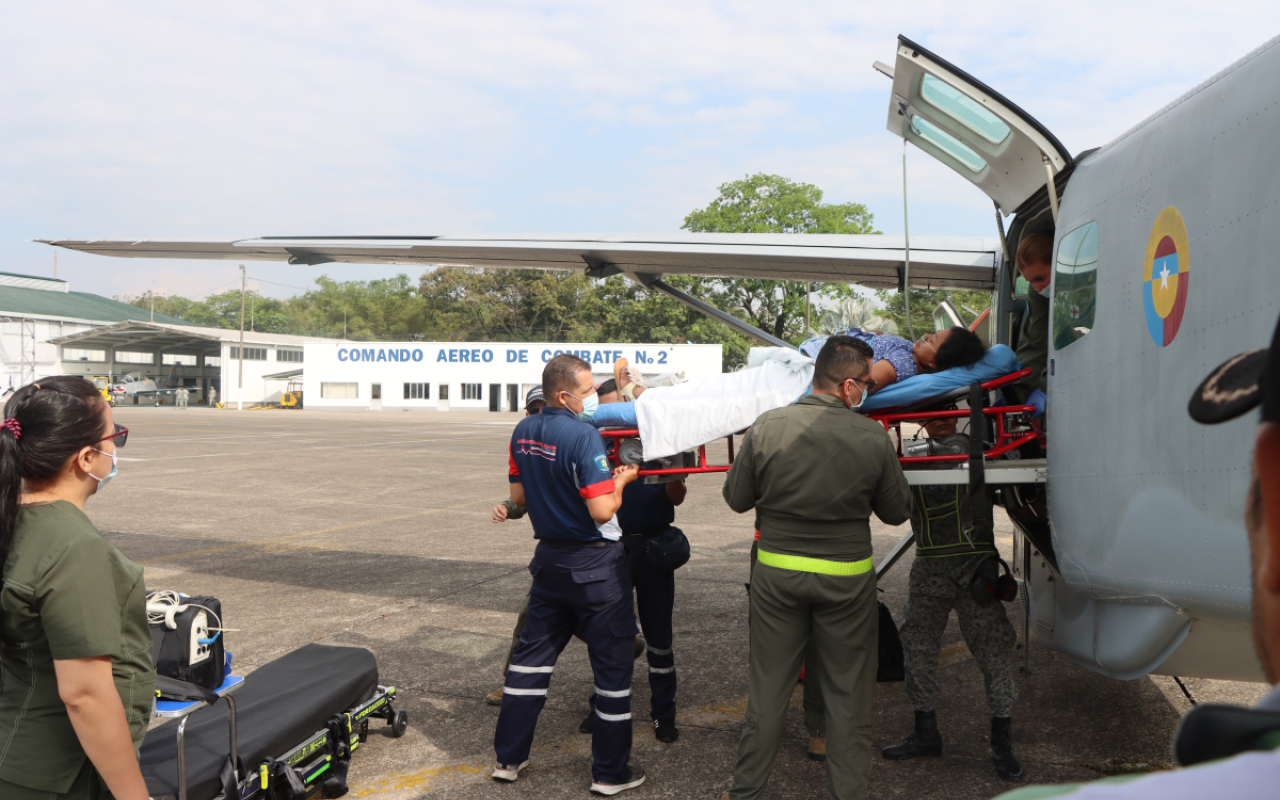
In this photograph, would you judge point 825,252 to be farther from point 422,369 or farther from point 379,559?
point 422,369

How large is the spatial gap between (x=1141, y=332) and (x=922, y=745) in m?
2.54

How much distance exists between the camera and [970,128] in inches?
177

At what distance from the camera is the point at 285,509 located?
510 inches

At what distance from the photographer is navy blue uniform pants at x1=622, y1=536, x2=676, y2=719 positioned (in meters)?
4.75

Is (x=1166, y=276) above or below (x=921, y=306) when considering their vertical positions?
below

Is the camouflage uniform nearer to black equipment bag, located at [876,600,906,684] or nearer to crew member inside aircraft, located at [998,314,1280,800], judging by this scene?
black equipment bag, located at [876,600,906,684]

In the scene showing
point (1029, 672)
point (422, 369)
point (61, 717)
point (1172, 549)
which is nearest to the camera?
point (61, 717)

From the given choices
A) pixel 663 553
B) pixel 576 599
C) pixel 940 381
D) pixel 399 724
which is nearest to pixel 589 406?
pixel 663 553

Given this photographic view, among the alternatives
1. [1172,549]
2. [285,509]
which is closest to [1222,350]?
[1172,549]

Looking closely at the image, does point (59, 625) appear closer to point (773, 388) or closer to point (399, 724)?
point (399, 724)

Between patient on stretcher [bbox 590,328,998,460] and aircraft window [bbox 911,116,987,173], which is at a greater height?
aircraft window [bbox 911,116,987,173]

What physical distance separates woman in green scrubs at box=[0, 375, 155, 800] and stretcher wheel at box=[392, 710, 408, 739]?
94.4 inches

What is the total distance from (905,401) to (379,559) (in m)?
6.98

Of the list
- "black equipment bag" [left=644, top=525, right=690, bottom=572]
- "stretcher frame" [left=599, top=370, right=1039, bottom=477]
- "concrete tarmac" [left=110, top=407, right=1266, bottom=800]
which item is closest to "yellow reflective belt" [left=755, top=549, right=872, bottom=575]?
"stretcher frame" [left=599, top=370, right=1039, bottom=477]
